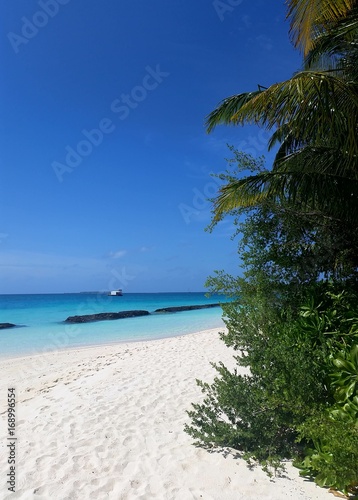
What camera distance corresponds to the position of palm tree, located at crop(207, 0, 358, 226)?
4328 millimetres

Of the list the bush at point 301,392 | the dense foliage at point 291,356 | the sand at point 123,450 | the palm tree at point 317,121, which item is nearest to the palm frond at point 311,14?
the palm tree at point 317,121

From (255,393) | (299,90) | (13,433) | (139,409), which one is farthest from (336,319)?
(13,433)

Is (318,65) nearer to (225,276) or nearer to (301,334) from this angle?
(225,276)

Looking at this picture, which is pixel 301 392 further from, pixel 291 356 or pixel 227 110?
pixel 227 110

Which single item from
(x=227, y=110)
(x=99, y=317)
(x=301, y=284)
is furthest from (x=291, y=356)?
(x=99, y=317)

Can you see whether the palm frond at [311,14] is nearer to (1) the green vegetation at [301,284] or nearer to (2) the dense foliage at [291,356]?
(1) the green vegetation at [301,284]

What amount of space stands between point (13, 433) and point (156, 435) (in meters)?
2.05

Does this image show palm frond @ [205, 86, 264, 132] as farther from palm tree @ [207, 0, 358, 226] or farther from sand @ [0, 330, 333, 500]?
sand @ [0, 330, 333, 500]

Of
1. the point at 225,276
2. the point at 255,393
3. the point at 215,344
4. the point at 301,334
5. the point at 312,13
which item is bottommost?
the point at 215,344

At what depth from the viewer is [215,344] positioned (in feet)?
44.8

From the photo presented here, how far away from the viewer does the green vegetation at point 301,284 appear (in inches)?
140

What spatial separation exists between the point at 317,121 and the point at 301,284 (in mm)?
2167

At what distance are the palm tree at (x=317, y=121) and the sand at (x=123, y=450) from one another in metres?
3.29

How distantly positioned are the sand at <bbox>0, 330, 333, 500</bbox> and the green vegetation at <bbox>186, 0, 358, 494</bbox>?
261 mm
